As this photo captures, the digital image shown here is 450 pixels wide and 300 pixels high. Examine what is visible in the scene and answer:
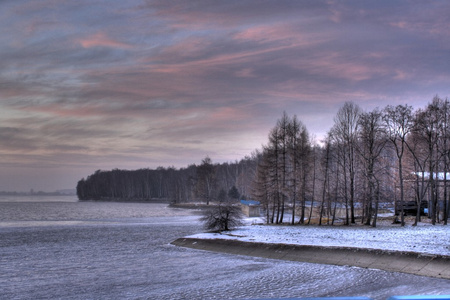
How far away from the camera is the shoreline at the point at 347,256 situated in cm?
2098

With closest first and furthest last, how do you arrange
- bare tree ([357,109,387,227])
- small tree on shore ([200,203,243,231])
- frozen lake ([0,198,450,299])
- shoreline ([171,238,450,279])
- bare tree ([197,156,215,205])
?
frozen lake ([0,198,450,299]) → shoreline ([171,238,450,279]) → small tree on shore ([200,203,243,231]) → bare tree ([357,109,387,227]) → bare tree ([197,156,215,205])

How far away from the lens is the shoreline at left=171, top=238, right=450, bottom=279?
21.0 m

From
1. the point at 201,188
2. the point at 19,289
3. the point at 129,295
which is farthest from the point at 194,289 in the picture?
the point at 201,188

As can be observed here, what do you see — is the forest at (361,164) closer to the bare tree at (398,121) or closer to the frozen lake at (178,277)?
the bare tree at (398,121)

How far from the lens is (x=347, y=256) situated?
25.0 meters

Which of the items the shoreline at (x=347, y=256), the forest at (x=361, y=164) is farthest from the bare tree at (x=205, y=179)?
the shoreline at (x=347, y=256)

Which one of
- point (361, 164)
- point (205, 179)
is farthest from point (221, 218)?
point (205, 179)

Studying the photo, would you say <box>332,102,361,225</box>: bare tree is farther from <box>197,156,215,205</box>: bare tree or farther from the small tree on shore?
<box>197,156,215,205</box>: bare tree

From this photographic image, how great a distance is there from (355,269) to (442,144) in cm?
2952

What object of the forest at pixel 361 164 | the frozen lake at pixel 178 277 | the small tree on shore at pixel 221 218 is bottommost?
the frozen lake at pixel 178 277

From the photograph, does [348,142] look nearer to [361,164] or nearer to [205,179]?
[361,164]

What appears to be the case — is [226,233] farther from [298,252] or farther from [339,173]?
[339,173]

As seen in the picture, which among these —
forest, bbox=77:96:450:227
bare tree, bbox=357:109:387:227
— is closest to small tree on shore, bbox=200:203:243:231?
forest, bbox=77:96:450:227

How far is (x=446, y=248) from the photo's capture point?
23.5 meters
